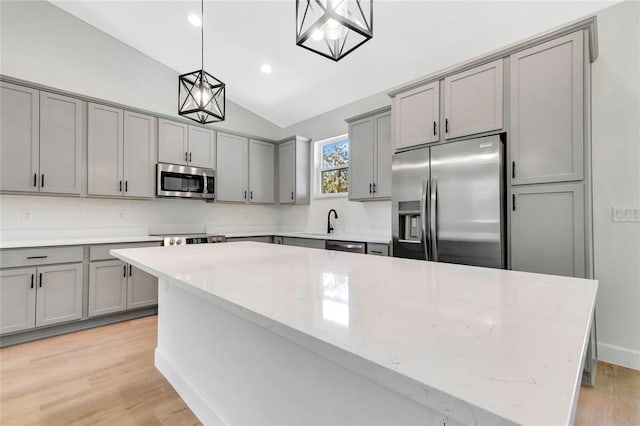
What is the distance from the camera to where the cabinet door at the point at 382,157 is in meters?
3.50

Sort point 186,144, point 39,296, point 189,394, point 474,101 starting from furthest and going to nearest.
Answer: point 186,144
point 39,296
point 474,101
point 189,394

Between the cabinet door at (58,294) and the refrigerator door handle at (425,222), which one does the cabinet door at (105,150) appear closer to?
the cabinet door at (58,294)

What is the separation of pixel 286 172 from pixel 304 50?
1939 millimetres

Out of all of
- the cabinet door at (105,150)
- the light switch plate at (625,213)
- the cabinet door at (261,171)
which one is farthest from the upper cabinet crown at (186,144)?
the light switch plate at (625,213)

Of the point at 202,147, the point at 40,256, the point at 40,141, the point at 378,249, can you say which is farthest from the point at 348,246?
the point at 40,141

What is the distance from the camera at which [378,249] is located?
10.6ft

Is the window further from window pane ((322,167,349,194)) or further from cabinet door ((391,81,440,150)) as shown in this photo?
cabinet door ((391,81,440,150))

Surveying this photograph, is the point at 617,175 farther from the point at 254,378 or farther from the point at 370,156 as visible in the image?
the point at 254,378

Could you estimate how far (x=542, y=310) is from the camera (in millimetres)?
749

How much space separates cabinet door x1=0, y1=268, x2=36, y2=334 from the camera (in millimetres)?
2705

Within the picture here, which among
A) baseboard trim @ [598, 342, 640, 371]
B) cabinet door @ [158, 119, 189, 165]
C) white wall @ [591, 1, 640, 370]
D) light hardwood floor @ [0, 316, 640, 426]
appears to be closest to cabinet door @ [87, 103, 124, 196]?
cabinet door @ [158, 119, 189, 165]

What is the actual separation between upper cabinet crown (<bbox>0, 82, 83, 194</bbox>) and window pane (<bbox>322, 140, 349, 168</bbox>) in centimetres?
316

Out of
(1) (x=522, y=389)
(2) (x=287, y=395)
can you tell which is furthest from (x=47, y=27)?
(1) (x=522, y=389)

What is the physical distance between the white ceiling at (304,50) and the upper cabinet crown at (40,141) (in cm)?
127
